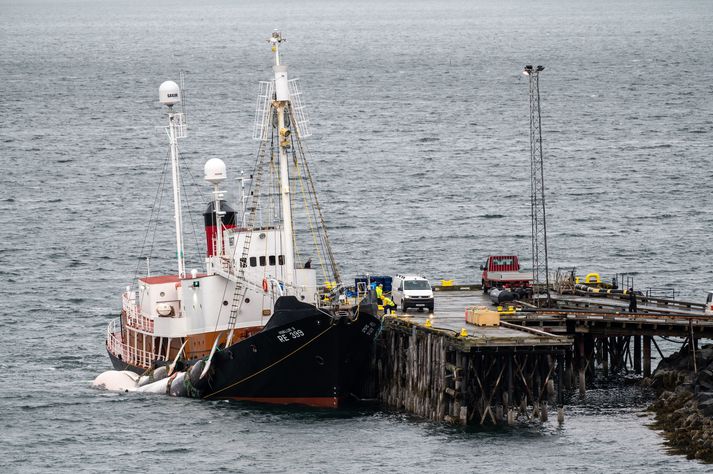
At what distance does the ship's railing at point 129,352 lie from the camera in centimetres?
8919

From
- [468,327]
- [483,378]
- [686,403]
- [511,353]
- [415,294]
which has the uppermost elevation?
[415,294]

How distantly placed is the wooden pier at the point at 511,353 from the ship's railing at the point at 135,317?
47.8 ft

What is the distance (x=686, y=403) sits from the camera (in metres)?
75.5

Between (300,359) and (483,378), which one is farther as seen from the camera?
(300,359)

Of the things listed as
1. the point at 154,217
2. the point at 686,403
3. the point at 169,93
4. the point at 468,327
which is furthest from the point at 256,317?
the point at 154,217

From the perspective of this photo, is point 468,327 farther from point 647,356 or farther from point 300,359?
point 647,356

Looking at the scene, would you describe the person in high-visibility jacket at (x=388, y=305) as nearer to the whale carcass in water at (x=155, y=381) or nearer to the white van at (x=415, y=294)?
the white van at (x=415, y=294)

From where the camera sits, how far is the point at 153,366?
3423 inches

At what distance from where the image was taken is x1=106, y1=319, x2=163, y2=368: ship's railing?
293ft

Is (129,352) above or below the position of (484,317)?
below

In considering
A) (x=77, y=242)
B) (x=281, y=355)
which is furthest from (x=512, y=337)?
(x=77, y=242)

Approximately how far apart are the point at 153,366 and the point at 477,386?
2141 cm

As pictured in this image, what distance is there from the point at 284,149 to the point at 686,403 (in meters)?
23.6

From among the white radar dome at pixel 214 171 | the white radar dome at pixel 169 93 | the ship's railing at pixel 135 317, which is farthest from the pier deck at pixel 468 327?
the white radar dome at pixel 169 93
